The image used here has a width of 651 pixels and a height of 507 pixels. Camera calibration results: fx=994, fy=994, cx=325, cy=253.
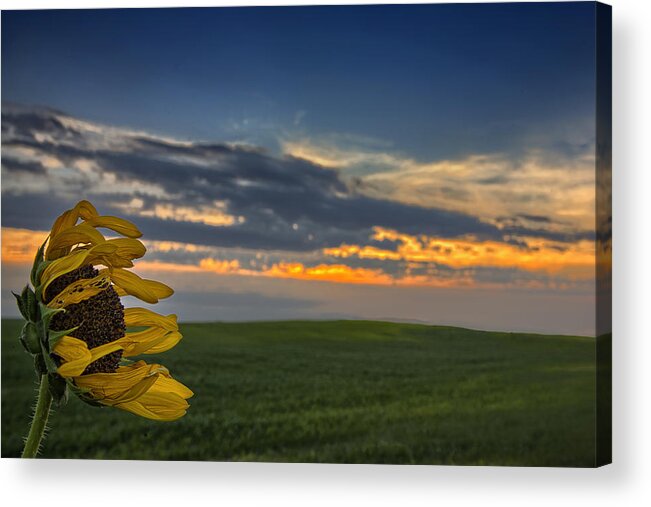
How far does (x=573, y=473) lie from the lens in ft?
15.8

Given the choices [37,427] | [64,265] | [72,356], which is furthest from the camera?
[64,265]

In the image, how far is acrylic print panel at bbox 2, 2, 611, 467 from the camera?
15.9ft

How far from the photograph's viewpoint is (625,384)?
477 centimetres

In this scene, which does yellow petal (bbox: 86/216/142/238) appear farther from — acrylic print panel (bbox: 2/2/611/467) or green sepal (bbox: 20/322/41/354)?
acrylic print panel (bbox: 2/2/611/467)

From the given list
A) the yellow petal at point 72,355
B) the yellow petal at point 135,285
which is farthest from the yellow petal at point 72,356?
the yellow petal at point 135,285

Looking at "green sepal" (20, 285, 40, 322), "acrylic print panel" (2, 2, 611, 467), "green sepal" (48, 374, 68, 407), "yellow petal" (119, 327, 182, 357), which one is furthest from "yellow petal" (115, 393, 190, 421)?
"acrylic print panel" (2, 2, 611, 467)

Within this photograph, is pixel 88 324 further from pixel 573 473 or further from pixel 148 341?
pixel 573 473

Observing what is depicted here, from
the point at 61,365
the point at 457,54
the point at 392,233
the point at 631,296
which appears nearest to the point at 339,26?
the point at 457,54

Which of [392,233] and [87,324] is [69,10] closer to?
[392,233]

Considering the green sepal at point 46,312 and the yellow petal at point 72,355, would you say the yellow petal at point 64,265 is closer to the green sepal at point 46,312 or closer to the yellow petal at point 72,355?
the green sepal at point 46,312

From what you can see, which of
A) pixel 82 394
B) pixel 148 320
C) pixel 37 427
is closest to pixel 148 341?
Result: pixel 148 320

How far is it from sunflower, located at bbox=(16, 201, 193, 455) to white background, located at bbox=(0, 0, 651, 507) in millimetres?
2076

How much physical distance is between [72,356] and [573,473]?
308 centimetres

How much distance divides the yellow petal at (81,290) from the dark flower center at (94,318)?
2 cm
